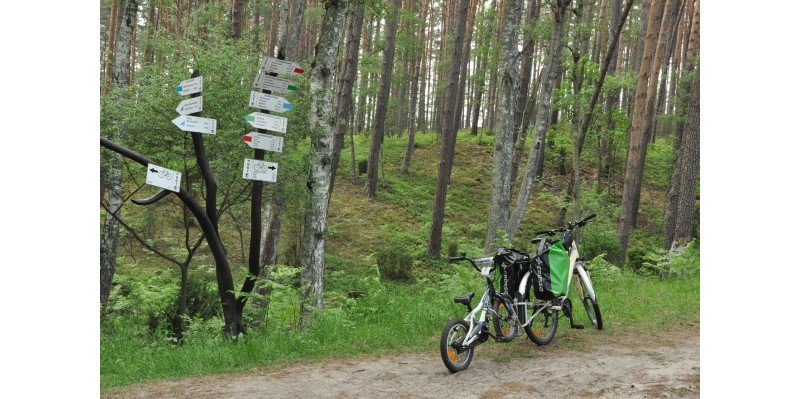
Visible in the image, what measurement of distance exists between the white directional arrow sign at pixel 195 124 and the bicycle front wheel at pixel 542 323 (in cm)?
348

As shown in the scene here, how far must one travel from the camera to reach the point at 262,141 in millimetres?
6082

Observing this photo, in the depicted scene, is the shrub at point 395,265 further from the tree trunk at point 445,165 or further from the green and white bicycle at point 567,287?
the green and white bicycle at point 567,287

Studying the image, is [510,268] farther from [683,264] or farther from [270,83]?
[683,264]

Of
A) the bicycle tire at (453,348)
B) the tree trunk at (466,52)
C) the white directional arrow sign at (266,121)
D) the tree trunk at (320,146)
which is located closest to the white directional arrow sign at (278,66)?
the white directional arrow sign at (266,121)

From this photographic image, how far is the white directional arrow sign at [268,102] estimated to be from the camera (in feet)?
20.0

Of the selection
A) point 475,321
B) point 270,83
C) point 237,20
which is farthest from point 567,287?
point 237,20

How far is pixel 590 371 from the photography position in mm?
4953

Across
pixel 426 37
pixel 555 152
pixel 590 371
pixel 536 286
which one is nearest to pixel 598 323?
pixel 536 286

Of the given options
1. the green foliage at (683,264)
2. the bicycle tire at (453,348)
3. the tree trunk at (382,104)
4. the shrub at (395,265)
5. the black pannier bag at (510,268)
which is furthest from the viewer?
the tree trunk at (382,104)

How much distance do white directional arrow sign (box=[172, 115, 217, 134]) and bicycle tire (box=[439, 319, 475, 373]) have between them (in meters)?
2.85

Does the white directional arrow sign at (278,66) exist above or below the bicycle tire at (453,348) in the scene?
above

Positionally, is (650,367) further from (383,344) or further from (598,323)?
(383,344)

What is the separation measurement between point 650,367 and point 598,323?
5.26 feet

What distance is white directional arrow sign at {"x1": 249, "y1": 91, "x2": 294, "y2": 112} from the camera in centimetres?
608
